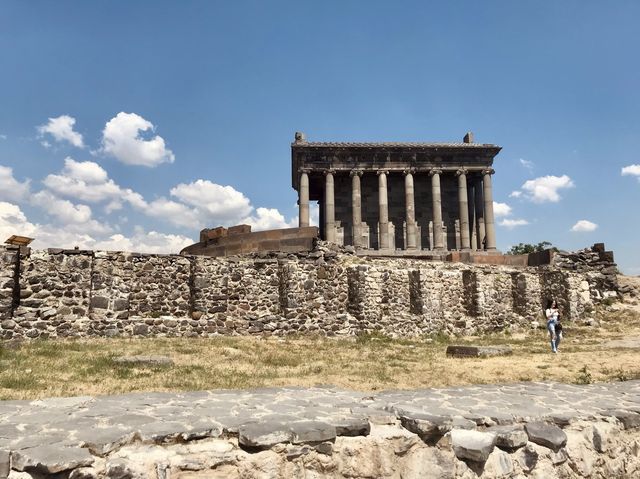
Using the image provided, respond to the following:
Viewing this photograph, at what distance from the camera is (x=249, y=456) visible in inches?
160

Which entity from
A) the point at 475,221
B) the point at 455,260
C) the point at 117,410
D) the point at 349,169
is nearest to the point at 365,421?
the point at 117,410

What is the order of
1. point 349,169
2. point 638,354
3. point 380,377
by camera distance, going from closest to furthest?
point 380,377 → point 638,354 → point 349,169

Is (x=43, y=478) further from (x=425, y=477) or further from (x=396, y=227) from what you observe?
(x=396, y=227)

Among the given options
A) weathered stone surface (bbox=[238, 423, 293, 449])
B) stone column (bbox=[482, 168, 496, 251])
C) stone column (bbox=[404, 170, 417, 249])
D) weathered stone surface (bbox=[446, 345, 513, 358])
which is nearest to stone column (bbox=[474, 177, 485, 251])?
stone column (bbox=[482, 168, 496, 251])

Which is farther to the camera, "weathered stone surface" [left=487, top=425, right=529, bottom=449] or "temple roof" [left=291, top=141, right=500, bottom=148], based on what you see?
"temple roof" [left=291, top=141, right=500, bottom=148]

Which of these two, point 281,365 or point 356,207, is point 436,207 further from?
point 281,365

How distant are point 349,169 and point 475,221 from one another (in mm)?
10245

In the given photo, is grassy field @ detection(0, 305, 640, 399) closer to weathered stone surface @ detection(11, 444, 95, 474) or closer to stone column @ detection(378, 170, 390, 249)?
weathered stone surface @ detection(11, 444, 95, 474)

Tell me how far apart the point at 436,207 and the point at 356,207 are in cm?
564

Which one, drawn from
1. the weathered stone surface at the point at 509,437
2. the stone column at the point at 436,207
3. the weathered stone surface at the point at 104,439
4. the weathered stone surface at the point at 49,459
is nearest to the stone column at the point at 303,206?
the stone column at the point at 436,207

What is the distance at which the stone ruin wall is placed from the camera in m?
12.9

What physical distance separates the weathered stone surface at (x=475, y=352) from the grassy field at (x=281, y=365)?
13.1 inches

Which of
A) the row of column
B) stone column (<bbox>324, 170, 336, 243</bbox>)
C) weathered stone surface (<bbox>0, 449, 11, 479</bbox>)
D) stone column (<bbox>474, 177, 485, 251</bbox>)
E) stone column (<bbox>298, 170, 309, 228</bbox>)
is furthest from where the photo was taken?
stone column (<bbox>474, 177, 485, 251</bbox>)

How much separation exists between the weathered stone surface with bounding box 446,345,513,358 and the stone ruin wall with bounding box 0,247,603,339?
156 inches
